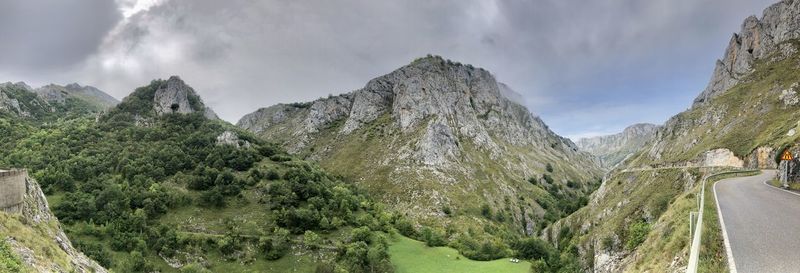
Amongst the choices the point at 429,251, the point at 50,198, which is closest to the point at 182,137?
the point at 50,198

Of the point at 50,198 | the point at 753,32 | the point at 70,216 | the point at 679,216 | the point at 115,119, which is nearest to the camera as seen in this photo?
the point at 679,216

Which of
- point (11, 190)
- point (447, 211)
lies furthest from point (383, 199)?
point (11, 190)

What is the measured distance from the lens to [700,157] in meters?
99.9

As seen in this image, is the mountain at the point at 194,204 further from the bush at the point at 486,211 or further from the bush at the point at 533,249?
the bush at the point at 486,211

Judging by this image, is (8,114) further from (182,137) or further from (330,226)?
(330,226)

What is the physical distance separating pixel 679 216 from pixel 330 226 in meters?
102

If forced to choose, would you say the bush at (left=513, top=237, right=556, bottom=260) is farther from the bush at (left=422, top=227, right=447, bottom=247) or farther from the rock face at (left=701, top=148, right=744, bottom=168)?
the rock face at (left=701, top=148, right=744, bottom=168)

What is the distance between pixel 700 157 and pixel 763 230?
9839 centimetres

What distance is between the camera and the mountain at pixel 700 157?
Result: 27723 millimetres

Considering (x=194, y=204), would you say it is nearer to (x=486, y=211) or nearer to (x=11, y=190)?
(x=11, y=190)

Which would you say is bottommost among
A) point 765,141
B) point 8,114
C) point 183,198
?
point 183,198

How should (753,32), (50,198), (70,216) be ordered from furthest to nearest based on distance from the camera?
(753,32) < (50,198) < (70,216)

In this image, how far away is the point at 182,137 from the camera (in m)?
170

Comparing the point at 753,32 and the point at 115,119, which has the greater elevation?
the point at 753,32
